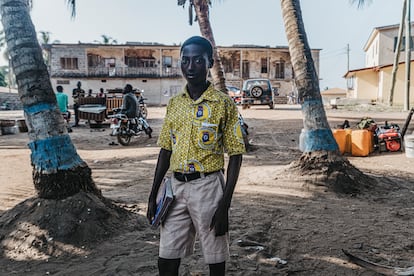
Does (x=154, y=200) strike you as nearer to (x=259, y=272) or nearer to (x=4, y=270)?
(x=259, y=272)

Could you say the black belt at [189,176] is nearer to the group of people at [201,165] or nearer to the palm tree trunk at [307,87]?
the group of people at [201,165]

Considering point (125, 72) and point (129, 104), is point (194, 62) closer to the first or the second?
point (129, 104)

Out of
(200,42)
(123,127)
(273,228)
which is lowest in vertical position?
(273,228)

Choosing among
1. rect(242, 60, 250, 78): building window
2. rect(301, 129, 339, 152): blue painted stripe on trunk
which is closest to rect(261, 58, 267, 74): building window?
rect(242, 60, 250, 78): building window

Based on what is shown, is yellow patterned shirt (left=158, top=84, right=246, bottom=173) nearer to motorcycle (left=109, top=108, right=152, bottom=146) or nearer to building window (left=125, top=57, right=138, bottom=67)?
motorcycle (left=109, top=108, right=152, bottom=146)

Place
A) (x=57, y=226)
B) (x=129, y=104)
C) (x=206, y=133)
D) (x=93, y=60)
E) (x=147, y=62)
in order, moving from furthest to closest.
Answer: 1. (x=147, y=62)
2. (x=93, y=60)
3. (x=129, y=104)
4. (x=57, y=226)
5. (x=206, y=133)

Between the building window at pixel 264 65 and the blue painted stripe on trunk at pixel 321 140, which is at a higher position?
the building window at pixel 264 65

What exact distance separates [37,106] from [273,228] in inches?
104

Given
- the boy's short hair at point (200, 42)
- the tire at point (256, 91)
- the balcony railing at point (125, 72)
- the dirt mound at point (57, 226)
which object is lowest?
the dirt mound at point (57, 226)

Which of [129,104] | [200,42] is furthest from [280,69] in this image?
[200,42]

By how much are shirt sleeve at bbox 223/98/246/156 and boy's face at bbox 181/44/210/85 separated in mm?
234

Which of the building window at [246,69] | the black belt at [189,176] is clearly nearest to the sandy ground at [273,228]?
the black belt at [189,176]

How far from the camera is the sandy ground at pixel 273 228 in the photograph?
2975 millimetres

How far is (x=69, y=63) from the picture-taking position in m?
36.0
